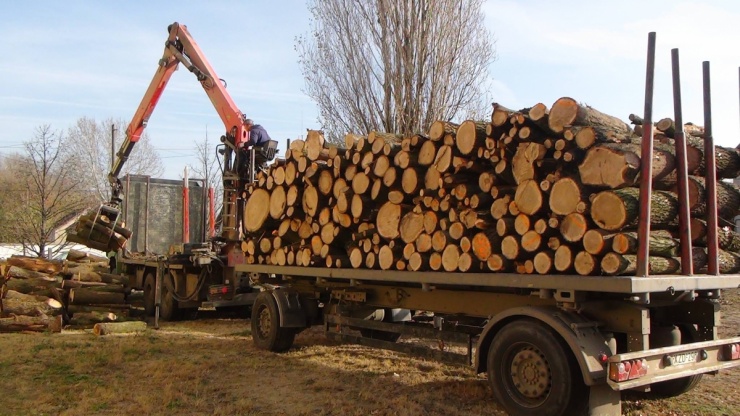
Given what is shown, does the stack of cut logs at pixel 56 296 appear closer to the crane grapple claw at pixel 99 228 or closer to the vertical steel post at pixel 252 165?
the crane grapple claw at pixel 99 228

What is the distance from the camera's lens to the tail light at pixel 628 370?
4.75 meters

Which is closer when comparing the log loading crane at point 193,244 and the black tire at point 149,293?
the log loading crane at point 193,244

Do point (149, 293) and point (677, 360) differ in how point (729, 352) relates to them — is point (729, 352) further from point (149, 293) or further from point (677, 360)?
point (149, 293)

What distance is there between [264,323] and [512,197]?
4861 mm

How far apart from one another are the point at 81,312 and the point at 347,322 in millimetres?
6446

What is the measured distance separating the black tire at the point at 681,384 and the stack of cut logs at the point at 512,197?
0.66 m

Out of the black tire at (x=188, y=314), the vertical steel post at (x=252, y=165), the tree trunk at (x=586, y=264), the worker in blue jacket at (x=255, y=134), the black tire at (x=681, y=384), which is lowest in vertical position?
the black tire at (x=188, y=314)

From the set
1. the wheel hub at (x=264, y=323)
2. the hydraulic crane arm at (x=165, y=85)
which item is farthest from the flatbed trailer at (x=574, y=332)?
the hydraulic crane arm at (x=165, y=85)

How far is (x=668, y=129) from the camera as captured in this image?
19.4 feet

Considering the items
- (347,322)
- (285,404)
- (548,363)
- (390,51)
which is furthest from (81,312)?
(548,363)

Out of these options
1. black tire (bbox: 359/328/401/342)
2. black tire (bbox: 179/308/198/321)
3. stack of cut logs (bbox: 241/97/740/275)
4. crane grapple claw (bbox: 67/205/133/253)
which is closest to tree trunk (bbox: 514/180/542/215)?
stack of cut logs (bbox: 241/97/740/275)

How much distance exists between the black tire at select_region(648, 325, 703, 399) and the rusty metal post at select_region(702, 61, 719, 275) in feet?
2.63

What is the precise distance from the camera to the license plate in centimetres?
512

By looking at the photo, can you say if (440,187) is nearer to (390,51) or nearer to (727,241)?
(727,241)
